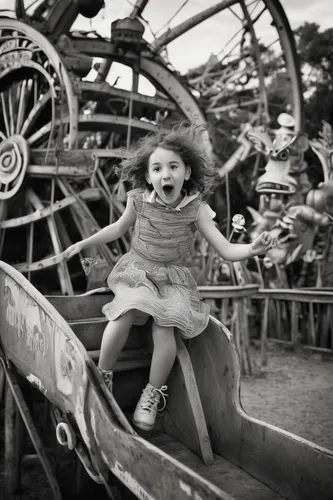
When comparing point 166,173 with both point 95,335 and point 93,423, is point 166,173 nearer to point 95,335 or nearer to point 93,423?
point 95,335

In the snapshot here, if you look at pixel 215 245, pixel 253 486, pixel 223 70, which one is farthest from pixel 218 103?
pixel 253 486

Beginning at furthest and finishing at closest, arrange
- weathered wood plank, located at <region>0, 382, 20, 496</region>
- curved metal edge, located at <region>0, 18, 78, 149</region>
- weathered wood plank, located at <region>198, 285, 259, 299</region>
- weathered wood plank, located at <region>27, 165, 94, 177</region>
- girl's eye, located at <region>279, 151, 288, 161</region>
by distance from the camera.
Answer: girl's eye, located at <region>279, 151, 288, 161</region>, weathered wood plank, located at <region>198, 285, 259, 299</region>, weathered wood plank, located at <region>27, 165, 94, 177</region>, curved metal edge, located at <region>0, 18, 78, 149</region>, weathered wood plank, located at <region>0, 382, 20, 496</region>

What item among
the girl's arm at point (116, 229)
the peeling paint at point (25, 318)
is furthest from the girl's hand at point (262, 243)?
the peeling paint at point (25, 318)

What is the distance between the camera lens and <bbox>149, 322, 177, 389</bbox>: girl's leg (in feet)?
6.51

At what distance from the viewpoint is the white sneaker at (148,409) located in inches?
77.1

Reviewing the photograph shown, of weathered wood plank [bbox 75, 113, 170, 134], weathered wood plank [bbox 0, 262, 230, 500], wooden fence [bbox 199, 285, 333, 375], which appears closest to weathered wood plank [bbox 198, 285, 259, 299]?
wooden fence [bbox 199, 285, 333, 375]

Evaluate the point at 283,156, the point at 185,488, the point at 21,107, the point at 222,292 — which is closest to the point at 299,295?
the point at 222,292

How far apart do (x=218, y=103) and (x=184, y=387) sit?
18.7ft

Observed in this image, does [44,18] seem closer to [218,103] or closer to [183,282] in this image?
[218,103]

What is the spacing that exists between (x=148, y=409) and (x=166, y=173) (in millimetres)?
886

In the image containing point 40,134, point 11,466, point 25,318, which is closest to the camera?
point 25,318

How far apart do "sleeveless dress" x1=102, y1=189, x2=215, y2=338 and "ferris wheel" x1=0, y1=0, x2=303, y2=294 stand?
1.49 m

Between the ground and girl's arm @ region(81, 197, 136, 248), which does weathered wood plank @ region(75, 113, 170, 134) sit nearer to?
the ground

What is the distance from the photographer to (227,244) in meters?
2.10
